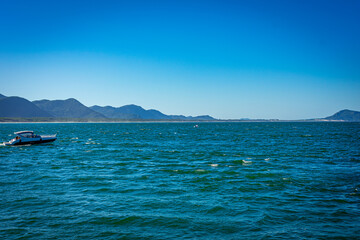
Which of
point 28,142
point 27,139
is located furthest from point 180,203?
point 28,142

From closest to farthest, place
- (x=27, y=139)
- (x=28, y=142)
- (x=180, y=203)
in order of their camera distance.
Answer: (x=180, y=203)
(x=27, y=139)
(x=28, y=142)

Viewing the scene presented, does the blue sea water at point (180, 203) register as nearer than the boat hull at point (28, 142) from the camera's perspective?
Yes

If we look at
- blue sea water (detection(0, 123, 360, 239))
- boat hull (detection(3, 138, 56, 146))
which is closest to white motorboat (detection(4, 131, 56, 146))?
boat hull (detection(3, 138, 56, 146))

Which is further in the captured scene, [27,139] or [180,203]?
[27,139]

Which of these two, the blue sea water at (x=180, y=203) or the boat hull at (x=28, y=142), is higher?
the blue sea water at (x=180, y=203)

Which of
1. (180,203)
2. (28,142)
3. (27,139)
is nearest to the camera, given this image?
(180,203)

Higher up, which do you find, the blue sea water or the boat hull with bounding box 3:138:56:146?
the blue sea water

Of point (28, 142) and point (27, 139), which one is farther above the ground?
point (27, 139)

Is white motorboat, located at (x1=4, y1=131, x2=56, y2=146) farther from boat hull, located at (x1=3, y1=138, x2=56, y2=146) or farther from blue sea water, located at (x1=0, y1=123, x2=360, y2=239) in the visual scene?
blue sea water, located at (x1=0, y1=123, x2=360, y2=239)

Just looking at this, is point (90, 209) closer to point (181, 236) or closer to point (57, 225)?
point (57, 225)

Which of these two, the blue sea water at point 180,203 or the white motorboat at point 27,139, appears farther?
the white motorboat at point 27,139

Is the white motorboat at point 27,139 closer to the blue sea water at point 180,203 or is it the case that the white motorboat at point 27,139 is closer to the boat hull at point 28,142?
the boat hull at point 28,142

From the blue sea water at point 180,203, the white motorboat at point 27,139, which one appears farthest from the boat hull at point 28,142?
the blue sea water at point 180,203

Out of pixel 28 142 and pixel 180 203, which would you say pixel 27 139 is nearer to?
pixel 28 142
